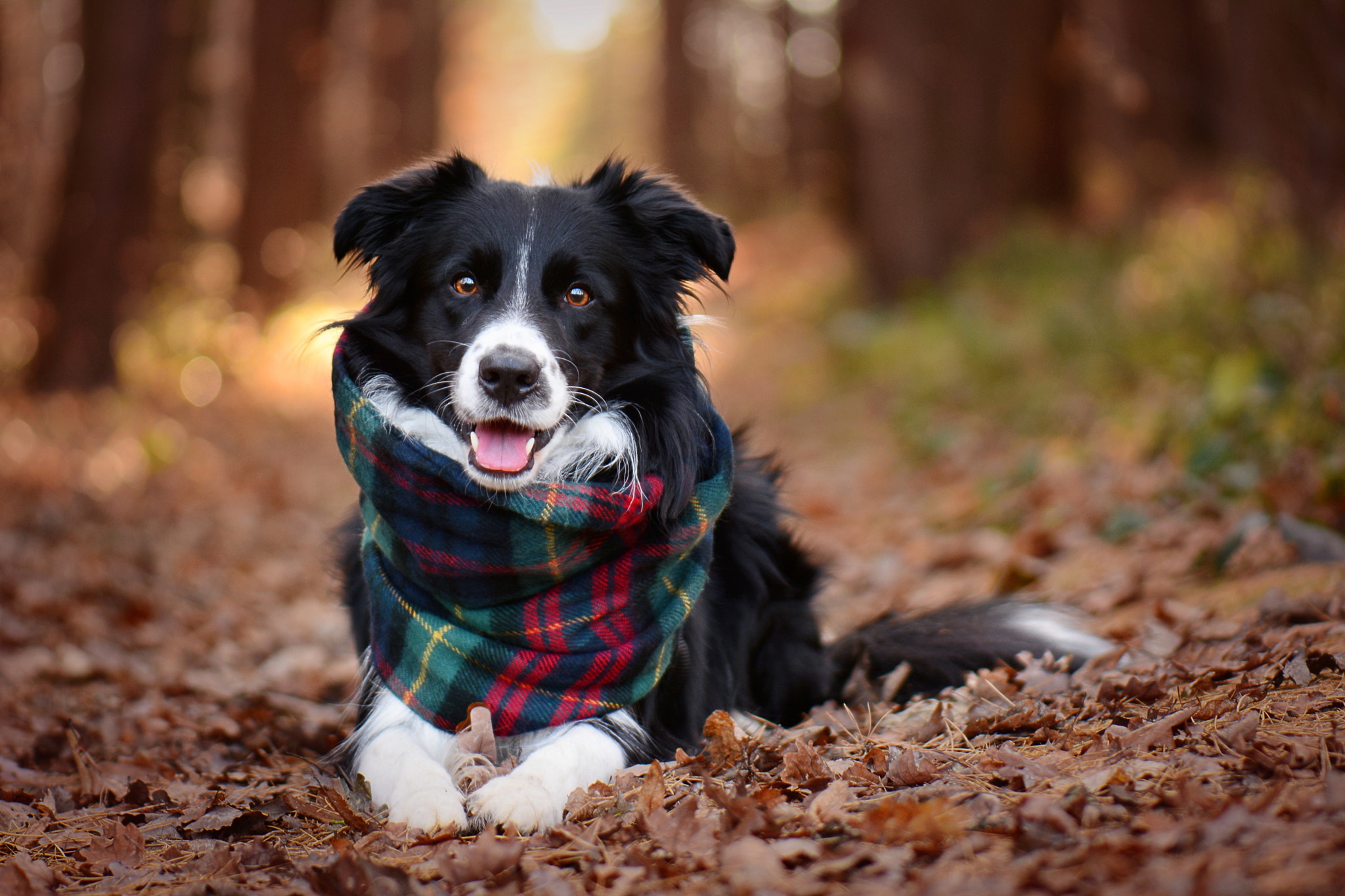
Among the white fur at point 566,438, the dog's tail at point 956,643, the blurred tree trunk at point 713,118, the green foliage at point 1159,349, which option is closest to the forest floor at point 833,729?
the dog's tail at point 956,643

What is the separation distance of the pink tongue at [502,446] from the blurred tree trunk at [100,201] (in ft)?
27.5

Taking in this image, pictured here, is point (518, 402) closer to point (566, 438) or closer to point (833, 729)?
point (566, 438)

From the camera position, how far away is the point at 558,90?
56.8 m

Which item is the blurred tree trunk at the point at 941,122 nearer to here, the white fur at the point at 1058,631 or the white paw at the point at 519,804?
the white fur at the point at 1058,631

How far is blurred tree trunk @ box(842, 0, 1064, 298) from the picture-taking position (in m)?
13.2

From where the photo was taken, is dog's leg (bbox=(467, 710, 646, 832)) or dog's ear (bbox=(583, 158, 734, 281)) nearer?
dog's leg (bbox=(467, 710, 646, 832))

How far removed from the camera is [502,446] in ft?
10.6

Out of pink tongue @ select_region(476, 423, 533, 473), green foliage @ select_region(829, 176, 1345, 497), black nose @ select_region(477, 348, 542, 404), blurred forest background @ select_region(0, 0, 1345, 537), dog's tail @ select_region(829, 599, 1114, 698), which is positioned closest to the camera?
black nose @ select_region(477, 348, 542, 404)

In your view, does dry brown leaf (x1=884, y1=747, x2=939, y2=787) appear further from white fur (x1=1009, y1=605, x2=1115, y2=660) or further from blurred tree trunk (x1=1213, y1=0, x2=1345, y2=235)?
blurred tree trunk (x1=1213, y1=0, x2=1345, y2=235)

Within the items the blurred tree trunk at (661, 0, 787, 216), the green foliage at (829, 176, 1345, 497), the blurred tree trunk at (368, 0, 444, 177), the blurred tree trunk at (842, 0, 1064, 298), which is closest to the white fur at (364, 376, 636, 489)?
the green foliage at (829, 176, 1345, 497)

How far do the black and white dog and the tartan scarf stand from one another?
0.08m

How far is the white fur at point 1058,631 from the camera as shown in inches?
152

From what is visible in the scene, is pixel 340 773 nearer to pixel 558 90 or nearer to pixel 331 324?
pixel 331 324

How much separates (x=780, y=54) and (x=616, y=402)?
32023mm
